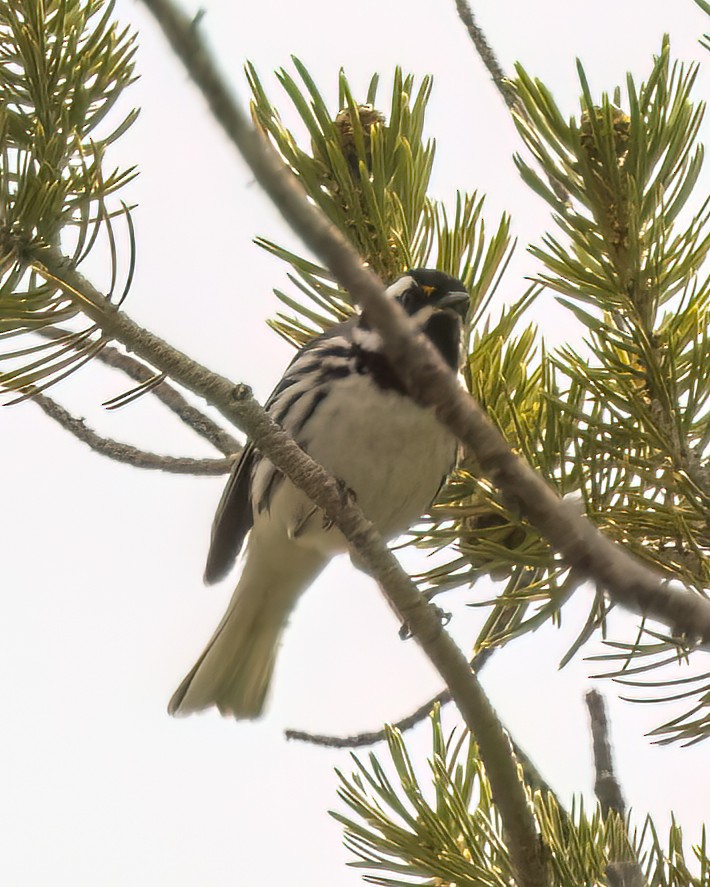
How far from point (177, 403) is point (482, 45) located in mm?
619

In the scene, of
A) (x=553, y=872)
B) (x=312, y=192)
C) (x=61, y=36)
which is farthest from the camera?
(x=312, y=192)

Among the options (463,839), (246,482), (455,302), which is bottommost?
(463,839)

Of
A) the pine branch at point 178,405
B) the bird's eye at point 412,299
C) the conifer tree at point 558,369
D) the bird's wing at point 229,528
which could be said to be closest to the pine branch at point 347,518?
the conifer tree at point 558,369

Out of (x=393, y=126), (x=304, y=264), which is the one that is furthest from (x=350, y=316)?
(x=393, y=126)

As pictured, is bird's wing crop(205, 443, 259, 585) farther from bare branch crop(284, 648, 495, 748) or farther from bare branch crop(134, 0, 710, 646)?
bare branch crop(134, 0, 710, 646)

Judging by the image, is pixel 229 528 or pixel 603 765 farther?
pixel 229 528

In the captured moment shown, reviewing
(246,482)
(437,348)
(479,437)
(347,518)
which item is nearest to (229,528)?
(246,482)

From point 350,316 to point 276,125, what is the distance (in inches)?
8.8

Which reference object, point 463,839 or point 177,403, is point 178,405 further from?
point 463,839

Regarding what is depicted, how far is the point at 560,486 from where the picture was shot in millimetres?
1024

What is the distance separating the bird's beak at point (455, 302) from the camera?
1381mm

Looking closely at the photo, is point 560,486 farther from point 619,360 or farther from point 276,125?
point 276,125

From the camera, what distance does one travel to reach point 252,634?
6.65 ft

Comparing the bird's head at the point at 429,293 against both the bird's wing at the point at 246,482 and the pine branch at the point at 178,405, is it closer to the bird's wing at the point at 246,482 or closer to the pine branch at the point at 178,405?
the bird's wing at the point at 246,482
